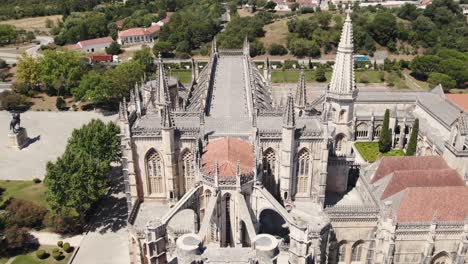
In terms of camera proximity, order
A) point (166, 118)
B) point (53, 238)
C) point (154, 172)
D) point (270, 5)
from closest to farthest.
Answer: point (166, 118), point (154, 172), point (53, 238), point (270, 5)

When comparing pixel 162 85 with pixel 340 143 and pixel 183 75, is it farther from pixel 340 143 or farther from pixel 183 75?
pixel 183 75

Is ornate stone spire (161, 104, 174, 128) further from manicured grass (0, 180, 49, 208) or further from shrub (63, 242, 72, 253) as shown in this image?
manicured grass (0, 180, 49, 208)

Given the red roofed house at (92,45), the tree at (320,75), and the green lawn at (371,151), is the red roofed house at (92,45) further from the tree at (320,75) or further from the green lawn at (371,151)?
the green lawn at (371,151)

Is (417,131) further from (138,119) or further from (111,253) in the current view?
(111,253)

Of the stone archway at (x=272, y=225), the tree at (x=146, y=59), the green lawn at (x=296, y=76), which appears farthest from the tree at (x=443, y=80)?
the stone archway at (x=272, y=225)

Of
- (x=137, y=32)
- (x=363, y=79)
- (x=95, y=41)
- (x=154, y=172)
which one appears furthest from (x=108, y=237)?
(x=137, y=32)

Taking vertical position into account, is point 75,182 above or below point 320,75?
below

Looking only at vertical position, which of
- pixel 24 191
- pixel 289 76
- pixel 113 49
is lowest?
pixel 24 191

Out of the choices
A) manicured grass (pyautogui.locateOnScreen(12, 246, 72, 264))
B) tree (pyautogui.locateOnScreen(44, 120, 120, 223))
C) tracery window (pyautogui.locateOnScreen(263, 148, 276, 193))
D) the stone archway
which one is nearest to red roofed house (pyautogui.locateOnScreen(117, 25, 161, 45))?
tree (pyautogui.locateOnScreen(44, 120, 120, 223))
